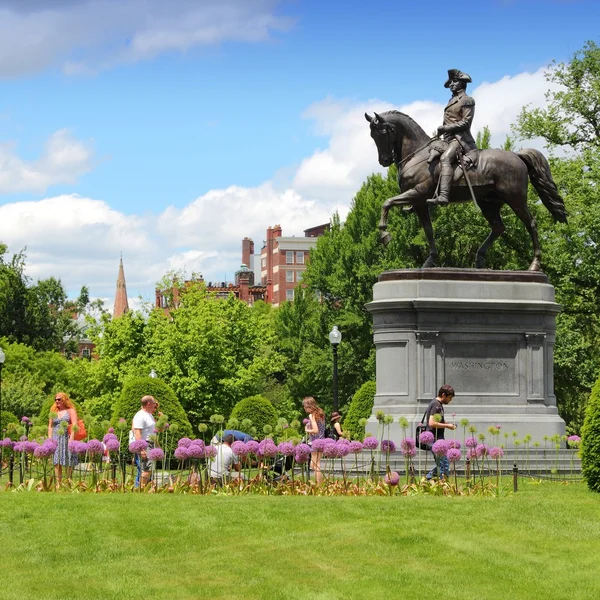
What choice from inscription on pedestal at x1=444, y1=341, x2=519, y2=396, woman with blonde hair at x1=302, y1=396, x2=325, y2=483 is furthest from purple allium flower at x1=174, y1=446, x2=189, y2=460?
inscription on pedestal at x1=444, y1=341, x2=519, y2=396

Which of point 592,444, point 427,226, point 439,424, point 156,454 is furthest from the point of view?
point 427,226

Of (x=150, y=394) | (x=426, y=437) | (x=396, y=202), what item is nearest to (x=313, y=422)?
(x=426, y=437)

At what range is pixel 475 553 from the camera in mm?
12602

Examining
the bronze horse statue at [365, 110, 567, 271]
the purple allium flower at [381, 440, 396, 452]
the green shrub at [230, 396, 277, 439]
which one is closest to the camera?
the purple allium flower at [381, 440, 396, 452]

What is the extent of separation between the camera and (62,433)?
16.9m

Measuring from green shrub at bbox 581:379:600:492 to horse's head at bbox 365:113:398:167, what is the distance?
8.68 meters

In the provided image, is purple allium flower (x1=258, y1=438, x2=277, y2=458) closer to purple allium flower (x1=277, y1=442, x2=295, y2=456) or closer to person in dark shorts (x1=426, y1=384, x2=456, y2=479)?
purple allium flower (x1=277, y1=442, x2=295, y2=456)

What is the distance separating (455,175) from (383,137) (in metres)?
1.64

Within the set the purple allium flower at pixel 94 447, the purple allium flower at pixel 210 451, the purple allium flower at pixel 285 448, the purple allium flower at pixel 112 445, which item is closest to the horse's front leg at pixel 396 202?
the purple allium flower at pixel 285 448

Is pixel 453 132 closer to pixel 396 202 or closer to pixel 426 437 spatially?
pixel 396 202

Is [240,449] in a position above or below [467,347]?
below

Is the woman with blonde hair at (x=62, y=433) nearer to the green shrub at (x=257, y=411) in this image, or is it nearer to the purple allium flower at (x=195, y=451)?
the purple allium flower at (x=195, y=451)

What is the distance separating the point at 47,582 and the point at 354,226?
4719 cm

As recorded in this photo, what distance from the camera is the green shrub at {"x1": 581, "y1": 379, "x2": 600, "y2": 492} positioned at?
17625mm
